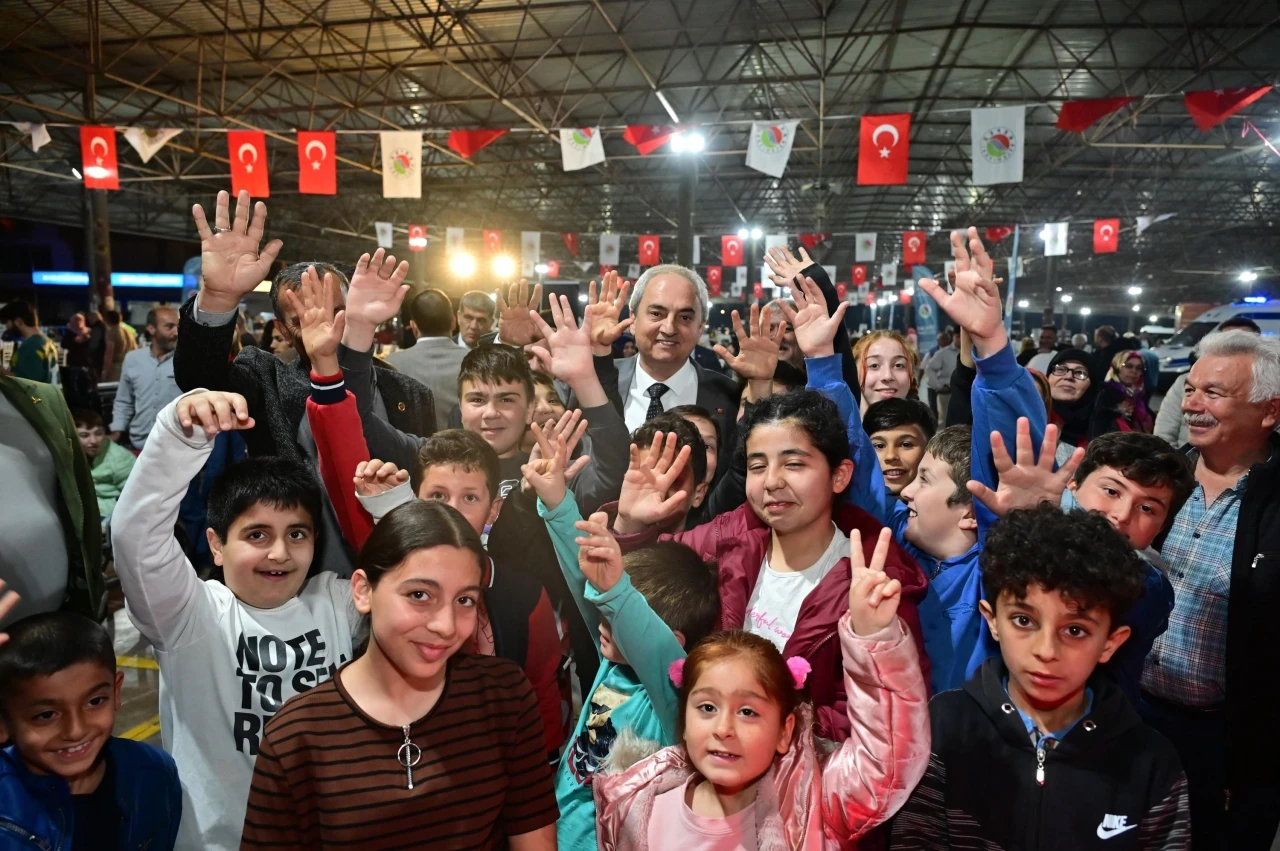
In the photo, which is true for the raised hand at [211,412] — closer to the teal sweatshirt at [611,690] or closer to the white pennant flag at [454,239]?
the teal sweatshirt at [611,690]

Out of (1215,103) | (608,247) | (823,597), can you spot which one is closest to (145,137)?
(608,247)

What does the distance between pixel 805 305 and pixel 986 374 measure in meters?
0.70

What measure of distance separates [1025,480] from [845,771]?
802mm

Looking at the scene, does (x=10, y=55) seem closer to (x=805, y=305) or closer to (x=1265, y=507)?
(x=805, y=305)

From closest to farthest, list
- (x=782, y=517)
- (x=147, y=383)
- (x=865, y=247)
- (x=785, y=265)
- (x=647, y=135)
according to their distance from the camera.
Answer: (x=782, y=517) < (x=785, y=265) < (x=147, y=383) < (x=647, y=135) < (x=865, y=247)

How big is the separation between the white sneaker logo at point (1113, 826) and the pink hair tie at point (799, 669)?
1.98 feet

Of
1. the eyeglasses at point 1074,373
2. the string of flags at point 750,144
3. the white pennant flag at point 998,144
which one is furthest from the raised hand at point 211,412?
the white pennant flag at point 998,144

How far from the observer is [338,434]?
211 cm

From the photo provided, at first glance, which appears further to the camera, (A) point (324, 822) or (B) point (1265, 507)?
(B) point (1265, 507)

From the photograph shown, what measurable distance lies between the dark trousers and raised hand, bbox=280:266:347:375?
2519mm

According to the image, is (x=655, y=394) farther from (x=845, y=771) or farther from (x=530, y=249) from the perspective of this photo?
(x=530, y=249)

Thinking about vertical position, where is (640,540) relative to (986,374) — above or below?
below

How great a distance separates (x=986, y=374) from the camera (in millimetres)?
1934

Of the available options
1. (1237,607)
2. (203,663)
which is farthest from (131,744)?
(1237,607)
